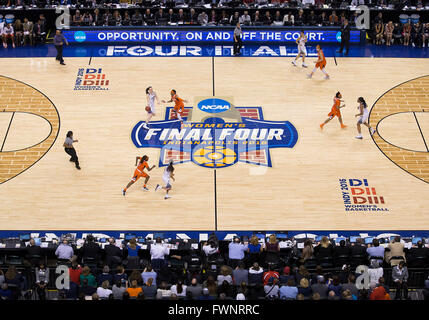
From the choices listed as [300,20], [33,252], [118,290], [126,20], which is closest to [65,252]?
[33,252]

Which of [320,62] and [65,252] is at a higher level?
[320,62]

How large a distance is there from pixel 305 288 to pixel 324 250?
2670 mm

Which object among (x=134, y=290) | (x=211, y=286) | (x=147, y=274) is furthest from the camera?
(x=147, y=274)

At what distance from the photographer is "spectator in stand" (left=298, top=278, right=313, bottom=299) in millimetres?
16203

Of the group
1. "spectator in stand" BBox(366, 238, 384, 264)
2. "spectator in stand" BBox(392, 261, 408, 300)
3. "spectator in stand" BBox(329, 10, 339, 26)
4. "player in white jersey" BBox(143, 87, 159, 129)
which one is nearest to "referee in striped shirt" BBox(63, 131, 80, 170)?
"player in white jersey" BBox(143, 87, 159, 129)

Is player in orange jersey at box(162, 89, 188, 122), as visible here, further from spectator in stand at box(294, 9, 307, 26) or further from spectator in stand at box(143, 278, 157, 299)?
spectator in stand at box(143, 278, 157, 299)

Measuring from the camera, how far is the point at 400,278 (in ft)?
57.6

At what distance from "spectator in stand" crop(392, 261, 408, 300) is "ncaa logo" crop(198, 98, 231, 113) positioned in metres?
12.3

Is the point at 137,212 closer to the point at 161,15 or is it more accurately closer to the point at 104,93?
the point at 104,93

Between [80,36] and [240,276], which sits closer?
[240,276]

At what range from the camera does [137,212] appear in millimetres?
22438

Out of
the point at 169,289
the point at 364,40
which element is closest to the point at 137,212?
the point at 169,289

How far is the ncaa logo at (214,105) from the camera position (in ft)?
91.5

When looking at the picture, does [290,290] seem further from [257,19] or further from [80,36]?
[80,36]
